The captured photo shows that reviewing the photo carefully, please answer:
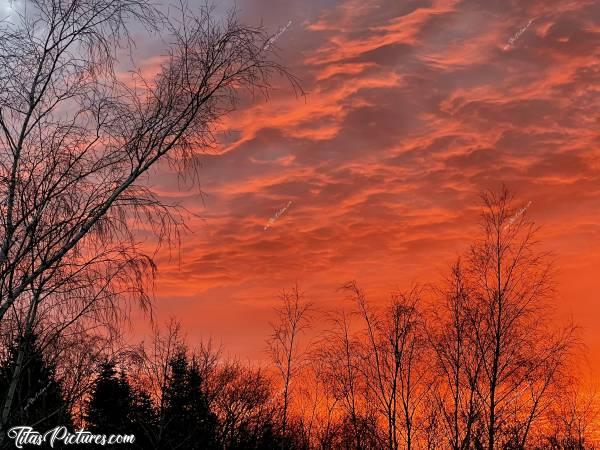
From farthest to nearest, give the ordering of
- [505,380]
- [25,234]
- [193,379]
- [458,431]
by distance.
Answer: [193,379], [458,431], [505,380], [25,234]

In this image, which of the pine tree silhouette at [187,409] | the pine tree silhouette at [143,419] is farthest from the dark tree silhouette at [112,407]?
the pine tree silhouette at [187,409]

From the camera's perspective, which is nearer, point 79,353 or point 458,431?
point 79,353

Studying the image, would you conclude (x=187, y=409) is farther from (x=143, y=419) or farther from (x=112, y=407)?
(x=112, y=407)

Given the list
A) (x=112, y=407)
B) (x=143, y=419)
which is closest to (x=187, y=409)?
(x=143, y=419)

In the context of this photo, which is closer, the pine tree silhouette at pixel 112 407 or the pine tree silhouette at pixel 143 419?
the pine tree silhouette at pixel 143 419

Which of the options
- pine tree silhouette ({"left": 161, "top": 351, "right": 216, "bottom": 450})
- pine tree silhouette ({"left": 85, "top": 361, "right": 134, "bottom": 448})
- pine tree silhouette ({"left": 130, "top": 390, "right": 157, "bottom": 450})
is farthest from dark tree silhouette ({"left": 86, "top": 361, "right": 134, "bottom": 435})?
pine tree silhouette ({"left": 161, "top": 351, "right": 216, "bottom": 450})

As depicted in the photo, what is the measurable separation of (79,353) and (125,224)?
563 centimetres

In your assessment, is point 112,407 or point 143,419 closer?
point 143,419

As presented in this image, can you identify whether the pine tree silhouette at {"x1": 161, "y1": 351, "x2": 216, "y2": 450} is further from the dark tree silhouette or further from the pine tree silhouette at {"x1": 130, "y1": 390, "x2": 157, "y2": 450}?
the dark tree silhouette

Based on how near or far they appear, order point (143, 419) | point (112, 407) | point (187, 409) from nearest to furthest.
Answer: point (143, 419), point (112, 407), point (187, 409)

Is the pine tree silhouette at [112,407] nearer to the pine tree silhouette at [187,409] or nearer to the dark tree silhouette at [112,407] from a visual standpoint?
the dark tree silhouette at [112,407]

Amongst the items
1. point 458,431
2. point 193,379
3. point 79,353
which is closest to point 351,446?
point 193,379

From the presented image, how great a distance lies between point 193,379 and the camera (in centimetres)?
3856

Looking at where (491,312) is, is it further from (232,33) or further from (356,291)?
(232,33)
